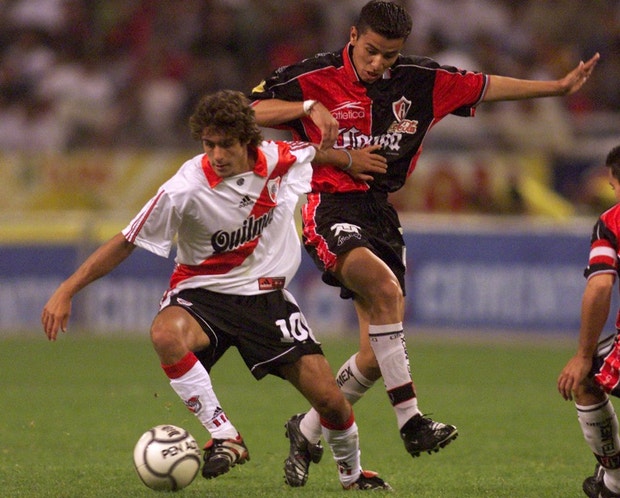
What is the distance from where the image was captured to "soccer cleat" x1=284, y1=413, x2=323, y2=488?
A: 624cm

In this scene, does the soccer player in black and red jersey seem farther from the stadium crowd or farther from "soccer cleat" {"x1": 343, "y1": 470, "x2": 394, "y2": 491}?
the stadium crowd

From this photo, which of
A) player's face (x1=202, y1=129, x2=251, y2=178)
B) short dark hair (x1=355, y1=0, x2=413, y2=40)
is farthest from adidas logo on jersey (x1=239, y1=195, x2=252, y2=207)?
short dark hair (x1=355, y1=0, x2=413, y2=40)

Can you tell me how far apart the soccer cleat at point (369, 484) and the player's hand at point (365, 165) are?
154 centimetres

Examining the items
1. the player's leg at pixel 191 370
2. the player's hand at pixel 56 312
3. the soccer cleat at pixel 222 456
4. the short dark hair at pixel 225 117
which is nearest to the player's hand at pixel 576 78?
the short dark hair at pixel 225 117

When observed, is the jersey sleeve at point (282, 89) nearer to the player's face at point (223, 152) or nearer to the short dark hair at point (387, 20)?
the short dark hair at point (387, 20)

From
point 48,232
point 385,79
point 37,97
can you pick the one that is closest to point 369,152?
point 385,79

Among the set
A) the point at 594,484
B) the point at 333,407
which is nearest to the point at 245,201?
the point at 333,407

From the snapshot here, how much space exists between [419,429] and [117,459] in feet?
6.25

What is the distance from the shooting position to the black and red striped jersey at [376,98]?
255 inches

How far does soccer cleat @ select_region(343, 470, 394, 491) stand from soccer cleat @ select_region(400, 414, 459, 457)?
0.80ft

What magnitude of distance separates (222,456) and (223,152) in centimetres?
140

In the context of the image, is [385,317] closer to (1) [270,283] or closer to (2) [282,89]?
(1) [270,283]

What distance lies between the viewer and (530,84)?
6.57 metres

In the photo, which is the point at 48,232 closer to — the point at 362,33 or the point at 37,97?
the point at 37,97
